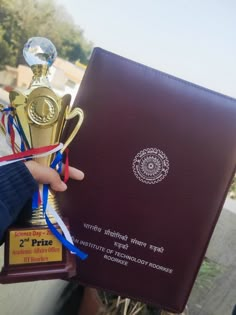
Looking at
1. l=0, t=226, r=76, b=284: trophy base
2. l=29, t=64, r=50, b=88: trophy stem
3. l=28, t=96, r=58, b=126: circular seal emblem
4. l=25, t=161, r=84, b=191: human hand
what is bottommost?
l=0, t=226, r=76, b=284: trophy base

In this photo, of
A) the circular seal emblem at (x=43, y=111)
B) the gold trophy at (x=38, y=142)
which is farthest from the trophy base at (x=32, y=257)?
the circular seal emblem at (x=43, y=111)

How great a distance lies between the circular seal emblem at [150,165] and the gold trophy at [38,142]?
14 cm

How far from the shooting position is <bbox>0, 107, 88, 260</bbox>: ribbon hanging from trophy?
565mm

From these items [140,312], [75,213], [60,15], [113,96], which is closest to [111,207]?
[75,213]

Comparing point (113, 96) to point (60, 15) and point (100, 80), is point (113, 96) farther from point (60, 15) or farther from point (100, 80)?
point (60, 15)

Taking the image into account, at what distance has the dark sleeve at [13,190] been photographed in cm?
52

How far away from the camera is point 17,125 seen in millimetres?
565

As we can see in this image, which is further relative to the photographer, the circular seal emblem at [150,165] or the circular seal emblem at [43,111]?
the circular seal emblem at [150,165]

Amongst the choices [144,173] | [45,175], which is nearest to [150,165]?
[144,173]

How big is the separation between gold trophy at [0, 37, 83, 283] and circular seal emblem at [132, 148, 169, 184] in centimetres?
14

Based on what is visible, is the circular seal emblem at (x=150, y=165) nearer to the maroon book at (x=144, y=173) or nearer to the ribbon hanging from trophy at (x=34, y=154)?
the maroon book at (x=144, y=173)

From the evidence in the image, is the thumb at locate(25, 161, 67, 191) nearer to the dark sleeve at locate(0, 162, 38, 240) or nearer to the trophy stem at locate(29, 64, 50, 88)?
the dark sleeve at locate(0, 162, 38, 240)

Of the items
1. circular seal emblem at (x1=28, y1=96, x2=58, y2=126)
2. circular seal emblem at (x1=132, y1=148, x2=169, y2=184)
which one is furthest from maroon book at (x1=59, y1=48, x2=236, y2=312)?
circular seal emblem at (x1=28, y1=96, x2=58, y2=126)

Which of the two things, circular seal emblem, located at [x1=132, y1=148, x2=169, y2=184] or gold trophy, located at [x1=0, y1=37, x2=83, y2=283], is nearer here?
gold trophy, located at [x1=0, y1=37, x2=83, y2=283]
